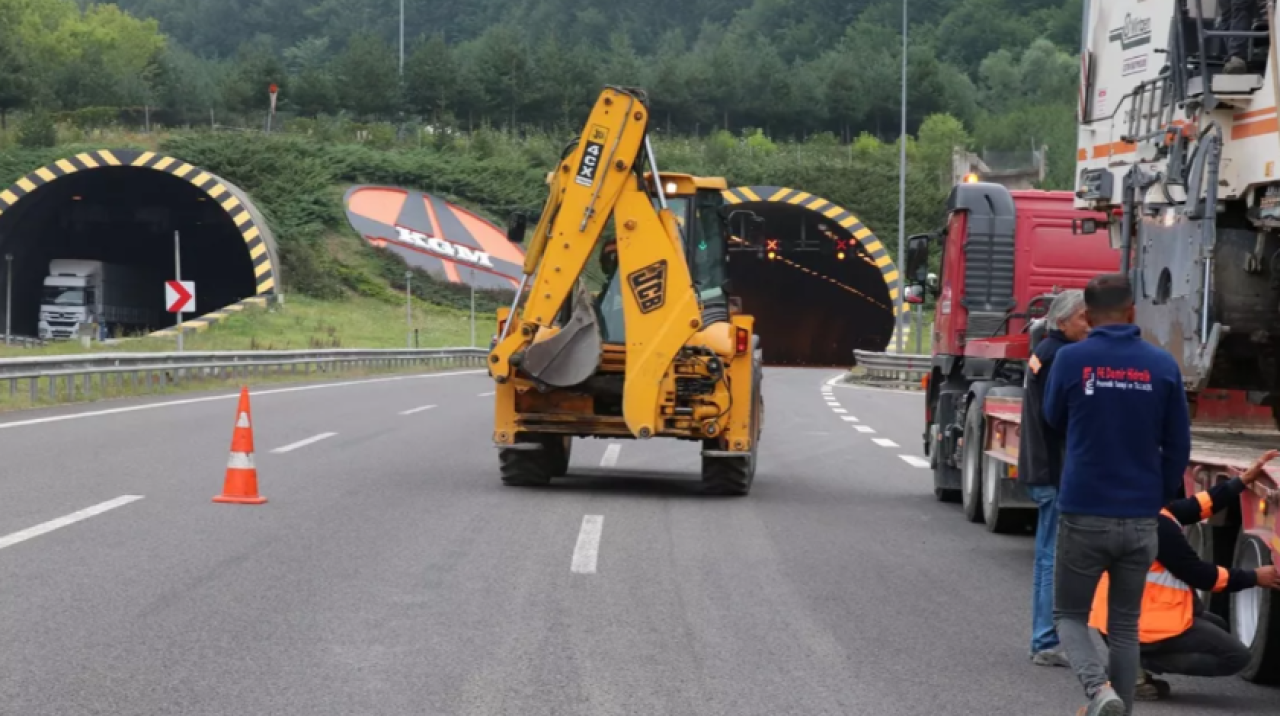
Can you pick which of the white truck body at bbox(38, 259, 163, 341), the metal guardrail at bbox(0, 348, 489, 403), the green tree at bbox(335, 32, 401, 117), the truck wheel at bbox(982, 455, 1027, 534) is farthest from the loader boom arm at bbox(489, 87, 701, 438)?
the green tree at bbox(335, 32, 401, 117)

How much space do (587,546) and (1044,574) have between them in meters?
3.93

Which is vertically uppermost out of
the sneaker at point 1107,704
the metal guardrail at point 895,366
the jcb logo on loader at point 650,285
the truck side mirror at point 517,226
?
the truck side mirror at point 517,226

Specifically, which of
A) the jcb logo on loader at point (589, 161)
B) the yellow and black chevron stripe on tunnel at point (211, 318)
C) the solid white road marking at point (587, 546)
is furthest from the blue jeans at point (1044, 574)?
the yellow and black chevron stripe on tunnel at point (211, 318)

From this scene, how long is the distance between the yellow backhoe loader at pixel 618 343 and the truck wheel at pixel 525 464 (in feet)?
0.04

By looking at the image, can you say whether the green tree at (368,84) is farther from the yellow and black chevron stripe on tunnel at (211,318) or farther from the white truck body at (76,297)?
the yellow and black chevron stripe on tunnel at (211,318)

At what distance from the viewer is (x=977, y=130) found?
404ft

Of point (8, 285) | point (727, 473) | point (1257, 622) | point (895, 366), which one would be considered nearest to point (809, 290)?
point (895, 366)

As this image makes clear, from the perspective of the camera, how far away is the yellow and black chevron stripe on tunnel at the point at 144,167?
5916 centimetres

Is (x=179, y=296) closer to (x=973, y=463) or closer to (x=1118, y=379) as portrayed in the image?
(x=973, y=463)

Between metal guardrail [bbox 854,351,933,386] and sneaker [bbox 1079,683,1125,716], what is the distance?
39709mm

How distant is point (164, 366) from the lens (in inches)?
1268

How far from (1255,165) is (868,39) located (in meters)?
145

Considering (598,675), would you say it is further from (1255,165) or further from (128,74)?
(128,74)

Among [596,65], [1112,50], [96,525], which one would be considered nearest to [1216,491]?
[1112,50]
